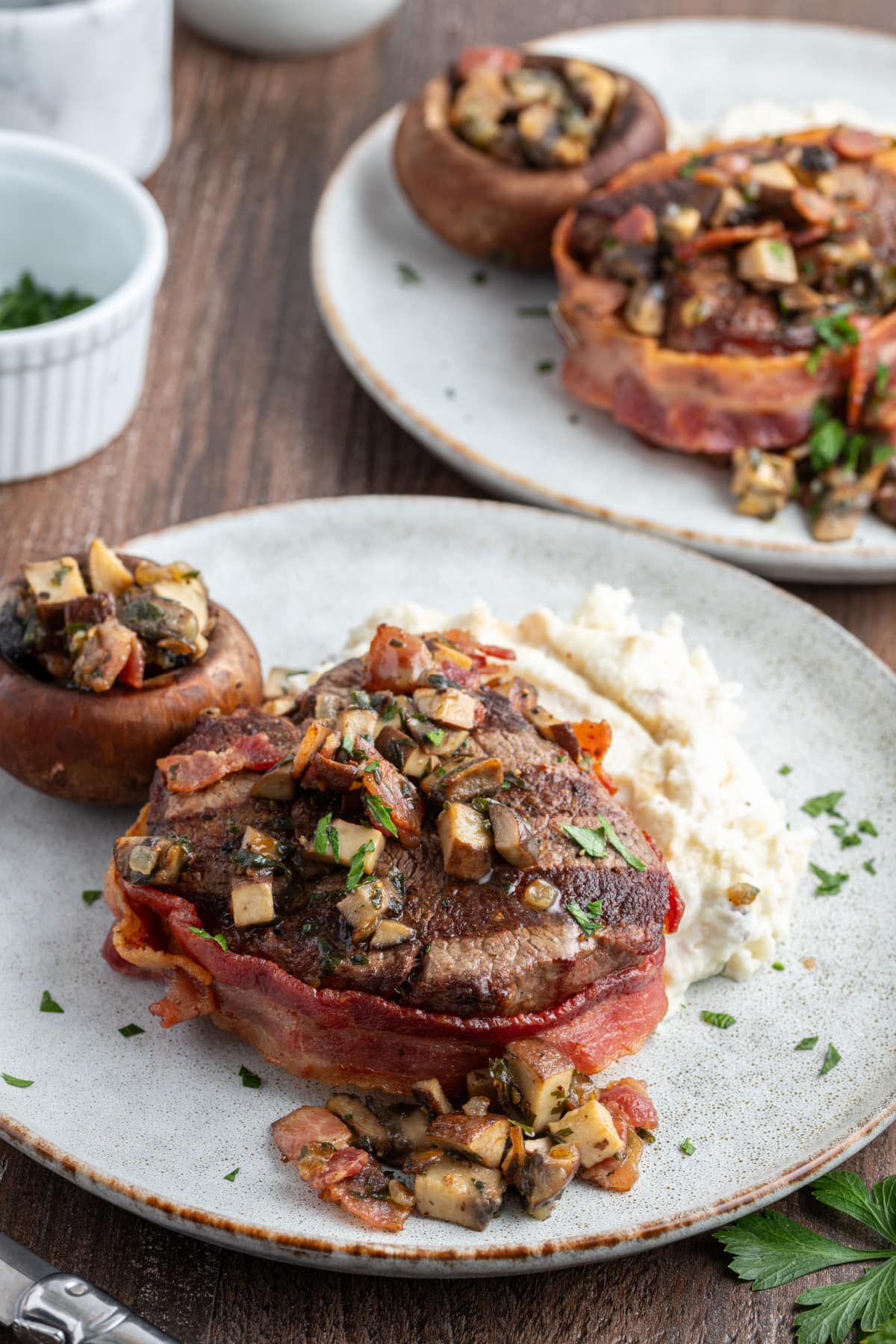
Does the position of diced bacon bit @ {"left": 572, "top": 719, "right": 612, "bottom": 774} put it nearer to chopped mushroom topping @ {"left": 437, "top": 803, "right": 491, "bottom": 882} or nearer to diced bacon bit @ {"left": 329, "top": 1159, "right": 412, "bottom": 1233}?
chopped mushroom topping @ {"left": 437, "top": 803, "right": 491, "bottom": 882}

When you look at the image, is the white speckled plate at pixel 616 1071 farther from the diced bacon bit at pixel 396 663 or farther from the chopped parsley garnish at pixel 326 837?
the diced bacon bit at pixel 396 663

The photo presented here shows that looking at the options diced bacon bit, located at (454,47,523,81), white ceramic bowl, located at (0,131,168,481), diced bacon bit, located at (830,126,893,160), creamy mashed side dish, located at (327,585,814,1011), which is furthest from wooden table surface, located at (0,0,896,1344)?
diced bacon bit, located at (830,126,893,160)

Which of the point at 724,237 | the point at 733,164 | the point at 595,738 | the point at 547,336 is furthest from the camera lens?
the point at 547,336

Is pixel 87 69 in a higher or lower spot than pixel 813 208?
lower

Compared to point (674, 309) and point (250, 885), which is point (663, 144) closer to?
point (674, 309)

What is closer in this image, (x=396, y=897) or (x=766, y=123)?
(x=396, y=897)

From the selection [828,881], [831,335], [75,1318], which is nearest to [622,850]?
[828,881]

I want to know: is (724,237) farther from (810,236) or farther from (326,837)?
(326,837)
